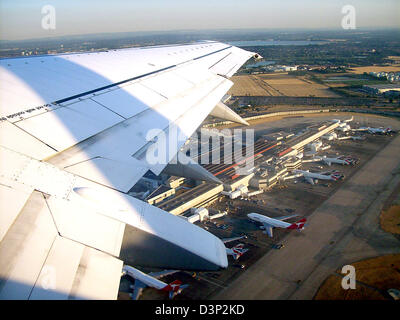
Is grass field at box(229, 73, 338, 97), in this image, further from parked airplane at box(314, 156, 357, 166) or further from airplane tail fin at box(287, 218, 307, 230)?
airplane tail fin at box(287, 218, 307, 230)

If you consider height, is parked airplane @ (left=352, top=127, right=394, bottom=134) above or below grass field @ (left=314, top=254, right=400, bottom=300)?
above

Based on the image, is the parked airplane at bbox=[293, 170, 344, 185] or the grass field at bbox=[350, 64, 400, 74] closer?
the parked airplane at bbox=[293, 170, 344, 185]

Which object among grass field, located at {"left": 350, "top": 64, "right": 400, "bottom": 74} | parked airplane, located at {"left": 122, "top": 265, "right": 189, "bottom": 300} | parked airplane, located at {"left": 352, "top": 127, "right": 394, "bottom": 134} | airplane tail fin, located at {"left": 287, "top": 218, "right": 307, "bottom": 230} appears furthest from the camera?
grass field, located at {"left": 350, "top": 64, "right": 400, "bottom": 74}

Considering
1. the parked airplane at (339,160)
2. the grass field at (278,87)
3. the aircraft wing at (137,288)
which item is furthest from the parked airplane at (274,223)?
the grass field at (278,87)

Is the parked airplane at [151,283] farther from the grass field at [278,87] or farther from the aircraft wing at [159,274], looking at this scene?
the grass field at [278,87]

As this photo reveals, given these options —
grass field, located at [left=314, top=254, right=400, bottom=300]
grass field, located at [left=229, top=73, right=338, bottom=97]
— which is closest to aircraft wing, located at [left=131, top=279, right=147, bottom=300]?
grass field, located at [left=314, top=254, right=400, bottom=300]

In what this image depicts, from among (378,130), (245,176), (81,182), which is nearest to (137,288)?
(81,182)
